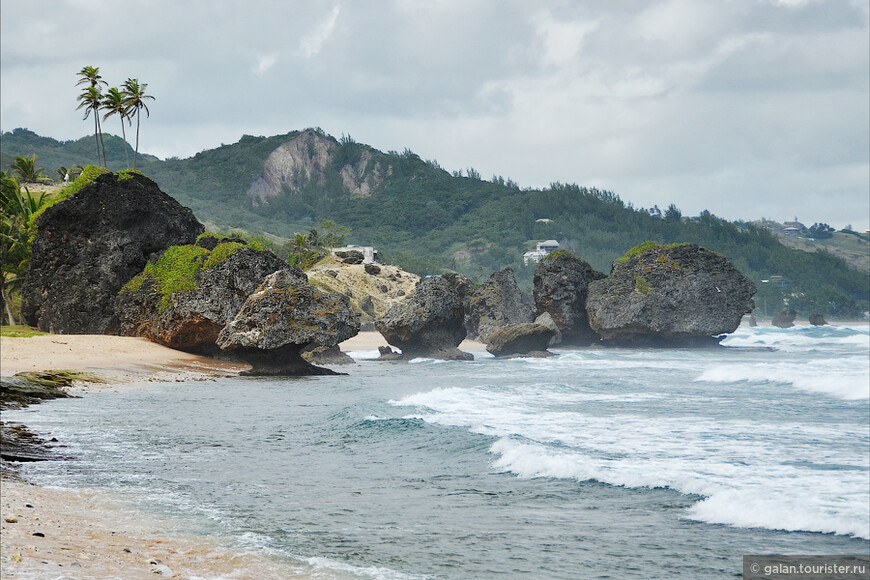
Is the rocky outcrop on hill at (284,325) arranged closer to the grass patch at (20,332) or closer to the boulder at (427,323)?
the grass patch at (20,332)

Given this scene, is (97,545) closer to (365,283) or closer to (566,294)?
(566,294)

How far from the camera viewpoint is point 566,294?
72.7 metres

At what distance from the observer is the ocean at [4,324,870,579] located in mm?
9734

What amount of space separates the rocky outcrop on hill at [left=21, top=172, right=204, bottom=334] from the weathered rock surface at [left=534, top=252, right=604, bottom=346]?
3857 cm

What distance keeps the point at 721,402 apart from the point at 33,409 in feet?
71.0

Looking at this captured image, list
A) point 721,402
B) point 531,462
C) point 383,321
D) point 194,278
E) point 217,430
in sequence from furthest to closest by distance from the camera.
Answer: point 383,321 → point 194,278 → point 721,402 → point 217,430 → point 531,462

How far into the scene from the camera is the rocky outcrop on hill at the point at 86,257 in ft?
146

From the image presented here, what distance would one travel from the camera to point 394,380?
3703 cm

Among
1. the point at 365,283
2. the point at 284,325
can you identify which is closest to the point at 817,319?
the point at 365,283

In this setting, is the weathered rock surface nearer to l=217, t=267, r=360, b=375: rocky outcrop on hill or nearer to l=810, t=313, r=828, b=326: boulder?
l=217, t=267, r=360, b=375: rocky outcrop on hill

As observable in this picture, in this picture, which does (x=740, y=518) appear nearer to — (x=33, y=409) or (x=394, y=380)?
(x=33, y=409)

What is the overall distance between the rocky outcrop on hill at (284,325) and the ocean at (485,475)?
661 cm

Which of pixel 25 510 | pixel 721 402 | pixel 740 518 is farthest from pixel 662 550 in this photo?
pixel 721 402

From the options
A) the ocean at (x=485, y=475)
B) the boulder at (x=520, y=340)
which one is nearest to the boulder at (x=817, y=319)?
the boulder at (x=520, y=340)
